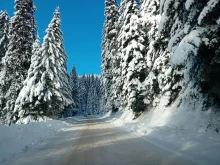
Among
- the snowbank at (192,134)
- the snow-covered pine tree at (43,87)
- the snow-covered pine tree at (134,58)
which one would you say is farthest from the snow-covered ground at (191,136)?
the snow-covered pine tree at (43,87)

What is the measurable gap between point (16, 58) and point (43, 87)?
4889 mm

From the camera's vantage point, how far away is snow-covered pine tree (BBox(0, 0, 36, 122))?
30.9 meters

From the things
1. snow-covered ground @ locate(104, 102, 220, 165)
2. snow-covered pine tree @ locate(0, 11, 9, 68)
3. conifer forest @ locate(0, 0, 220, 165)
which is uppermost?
snow-covered pine tree @ locate(0, 11, 9, 68)

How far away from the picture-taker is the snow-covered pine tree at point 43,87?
28.9 m

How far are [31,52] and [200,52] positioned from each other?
2487 cm

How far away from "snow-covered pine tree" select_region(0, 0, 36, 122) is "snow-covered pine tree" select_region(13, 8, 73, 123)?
1.88 meters

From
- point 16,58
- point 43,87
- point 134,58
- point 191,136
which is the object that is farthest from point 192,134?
point 16,58

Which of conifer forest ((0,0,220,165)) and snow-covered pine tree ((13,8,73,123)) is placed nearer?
conifer forest ((0,0,220,165))

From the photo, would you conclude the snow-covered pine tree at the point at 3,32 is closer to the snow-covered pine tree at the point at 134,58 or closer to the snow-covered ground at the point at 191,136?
the snow-covered pine tree at the point at 134,58

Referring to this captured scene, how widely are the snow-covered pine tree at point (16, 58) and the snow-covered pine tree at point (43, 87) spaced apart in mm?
1877

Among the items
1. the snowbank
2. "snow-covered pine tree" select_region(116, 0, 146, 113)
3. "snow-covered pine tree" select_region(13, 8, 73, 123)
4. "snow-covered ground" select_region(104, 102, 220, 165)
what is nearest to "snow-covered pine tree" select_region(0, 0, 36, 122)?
"snow-covered pine tree" select_region(13, 8, 73, 123)

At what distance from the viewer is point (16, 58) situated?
101 feet

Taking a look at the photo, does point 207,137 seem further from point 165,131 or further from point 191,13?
point 191,13

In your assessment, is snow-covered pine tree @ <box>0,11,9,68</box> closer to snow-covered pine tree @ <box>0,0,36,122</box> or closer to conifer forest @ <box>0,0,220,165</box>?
conifer forest @ <box>0,0,220,165</box>
